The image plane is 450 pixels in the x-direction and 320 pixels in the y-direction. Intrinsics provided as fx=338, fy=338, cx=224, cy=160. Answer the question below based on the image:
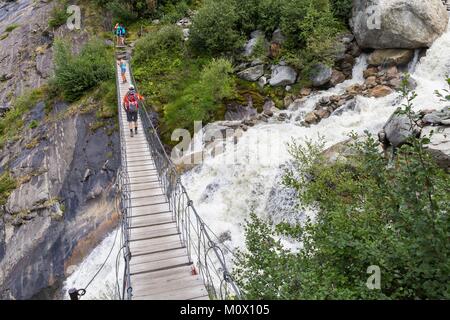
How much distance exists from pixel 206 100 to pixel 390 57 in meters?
7.20

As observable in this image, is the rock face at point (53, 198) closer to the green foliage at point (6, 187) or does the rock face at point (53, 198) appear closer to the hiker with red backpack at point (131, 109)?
the green foliage at point (6, 187)

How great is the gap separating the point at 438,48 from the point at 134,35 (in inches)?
659

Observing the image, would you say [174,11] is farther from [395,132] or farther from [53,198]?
[395,132]

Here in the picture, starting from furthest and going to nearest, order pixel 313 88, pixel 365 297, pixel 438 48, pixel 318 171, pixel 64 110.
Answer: pixel 64 110 < pixel 313 88 < pixel 438 48 < pixel 318 171 < pixel 365 297

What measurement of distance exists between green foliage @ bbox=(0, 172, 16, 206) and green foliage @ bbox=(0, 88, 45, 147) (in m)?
3.47

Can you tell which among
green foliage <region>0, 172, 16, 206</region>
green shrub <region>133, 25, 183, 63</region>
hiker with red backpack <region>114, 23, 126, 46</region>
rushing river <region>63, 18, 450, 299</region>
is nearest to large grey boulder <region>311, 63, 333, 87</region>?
rushing river <region>63, 18, 450, 299</region>

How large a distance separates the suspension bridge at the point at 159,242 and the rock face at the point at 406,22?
9602 mm

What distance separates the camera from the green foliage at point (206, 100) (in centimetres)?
1330

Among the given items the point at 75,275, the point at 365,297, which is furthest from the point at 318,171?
the point at 75,275

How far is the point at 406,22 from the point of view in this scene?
1245 centimetres

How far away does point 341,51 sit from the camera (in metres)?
13.7

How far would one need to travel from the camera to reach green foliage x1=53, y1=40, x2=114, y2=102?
54.6 feet

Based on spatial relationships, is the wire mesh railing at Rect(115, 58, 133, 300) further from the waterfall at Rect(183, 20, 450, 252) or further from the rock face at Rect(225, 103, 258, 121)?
the rock face at Rect(225, 103, 258, 121)

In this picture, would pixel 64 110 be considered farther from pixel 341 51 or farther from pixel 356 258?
pixel 356 258
